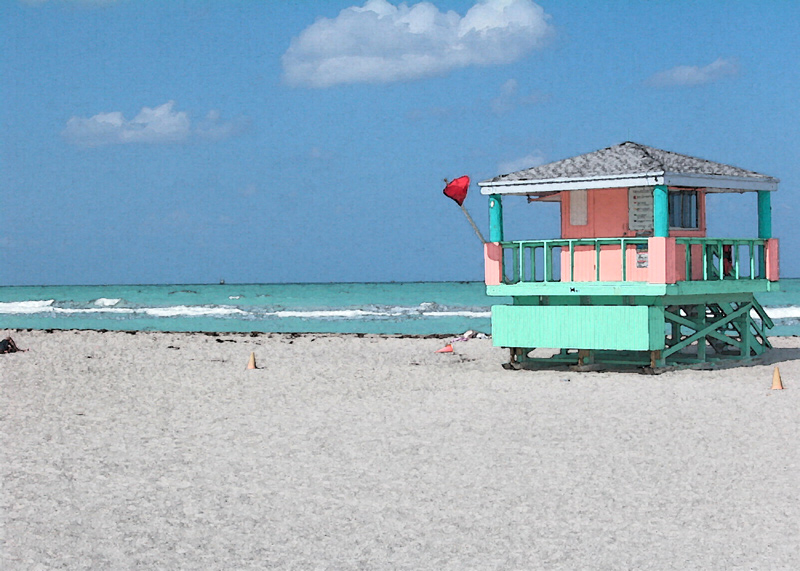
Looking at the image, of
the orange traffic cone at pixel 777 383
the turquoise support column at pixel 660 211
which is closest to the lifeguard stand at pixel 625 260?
the turquoise support column at pixel 660 211

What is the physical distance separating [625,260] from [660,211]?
0.97 m

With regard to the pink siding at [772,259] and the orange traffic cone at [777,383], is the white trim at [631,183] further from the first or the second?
the orange traffic cone at [777,383]

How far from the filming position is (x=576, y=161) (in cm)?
1661

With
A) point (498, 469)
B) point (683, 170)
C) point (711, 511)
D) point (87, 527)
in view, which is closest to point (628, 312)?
point (683, 170)

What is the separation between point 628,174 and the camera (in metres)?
15.2

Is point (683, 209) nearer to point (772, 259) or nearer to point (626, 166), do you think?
point (626, 166)

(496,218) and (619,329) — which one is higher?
Answer: (496,218)

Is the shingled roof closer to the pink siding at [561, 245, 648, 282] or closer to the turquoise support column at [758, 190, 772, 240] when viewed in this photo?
Answer: the turquoise support column at [758, 190, 772, 240]

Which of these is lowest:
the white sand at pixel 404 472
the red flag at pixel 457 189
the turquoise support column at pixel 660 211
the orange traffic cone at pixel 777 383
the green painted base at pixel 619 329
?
the white sand at pixel 404 472

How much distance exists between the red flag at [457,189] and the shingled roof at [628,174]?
528mm

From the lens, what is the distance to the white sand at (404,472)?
6.59 m

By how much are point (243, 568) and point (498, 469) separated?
3.40 meters

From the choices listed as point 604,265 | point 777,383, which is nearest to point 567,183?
point 604,265

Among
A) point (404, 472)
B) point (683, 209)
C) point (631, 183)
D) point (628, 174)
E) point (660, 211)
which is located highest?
point (628, 174)
